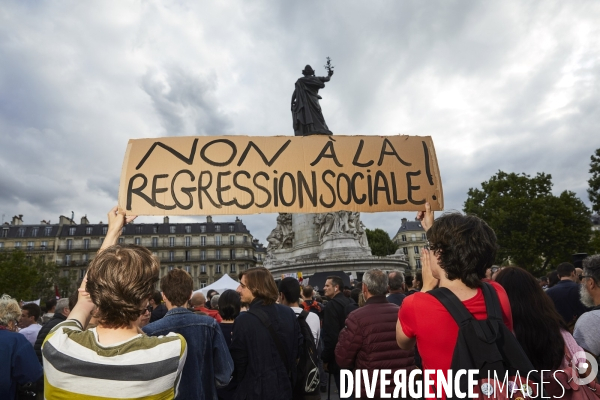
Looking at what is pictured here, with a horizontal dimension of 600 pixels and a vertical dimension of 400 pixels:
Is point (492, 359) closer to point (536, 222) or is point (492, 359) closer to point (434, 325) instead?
point (434, 325)

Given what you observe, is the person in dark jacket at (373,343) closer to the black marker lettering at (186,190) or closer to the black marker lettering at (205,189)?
the black marker lettering at (205,189)

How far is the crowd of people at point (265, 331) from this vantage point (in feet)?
5.57

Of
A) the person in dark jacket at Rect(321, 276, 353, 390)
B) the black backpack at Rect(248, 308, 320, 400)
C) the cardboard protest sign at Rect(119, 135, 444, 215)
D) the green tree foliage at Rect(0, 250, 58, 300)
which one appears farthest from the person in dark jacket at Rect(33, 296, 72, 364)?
the green tree foliage at Rect(0, 250, 58, 300)

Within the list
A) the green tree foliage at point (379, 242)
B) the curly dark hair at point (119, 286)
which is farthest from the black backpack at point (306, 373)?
the green tree foliage at point (379, 242)

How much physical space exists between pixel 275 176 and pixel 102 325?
273cm

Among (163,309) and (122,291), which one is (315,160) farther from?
(163,309)

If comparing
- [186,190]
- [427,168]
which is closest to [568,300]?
[427,168]

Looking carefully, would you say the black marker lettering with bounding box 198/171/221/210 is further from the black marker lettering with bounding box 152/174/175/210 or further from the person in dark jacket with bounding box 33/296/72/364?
the person in dark jacket with bounding box 33/296/72/364

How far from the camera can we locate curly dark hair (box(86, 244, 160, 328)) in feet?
5.83

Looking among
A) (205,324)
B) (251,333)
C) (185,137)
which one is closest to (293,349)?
(251,333)

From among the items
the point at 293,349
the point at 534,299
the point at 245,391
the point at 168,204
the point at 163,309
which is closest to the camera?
the point at 534,299

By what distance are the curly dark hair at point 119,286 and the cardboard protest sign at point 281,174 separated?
2256mm

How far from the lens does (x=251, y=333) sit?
354cm

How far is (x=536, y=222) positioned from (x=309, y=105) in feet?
73.0
